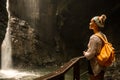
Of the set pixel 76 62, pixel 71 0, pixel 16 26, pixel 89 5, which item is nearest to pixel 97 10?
pixel 89 5

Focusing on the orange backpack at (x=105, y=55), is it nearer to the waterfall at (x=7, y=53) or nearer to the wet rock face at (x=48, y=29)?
the wet rock face at (x=48, y=29)

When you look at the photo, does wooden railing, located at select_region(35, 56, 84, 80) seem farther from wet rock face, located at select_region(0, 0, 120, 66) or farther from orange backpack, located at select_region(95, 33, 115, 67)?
wet rock face, located at select_region(0, 0, 120, 66)

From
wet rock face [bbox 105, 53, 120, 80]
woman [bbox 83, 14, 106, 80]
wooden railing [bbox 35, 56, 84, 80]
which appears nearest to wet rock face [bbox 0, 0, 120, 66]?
wet rock face [bbox 105, 53, 120, 80]

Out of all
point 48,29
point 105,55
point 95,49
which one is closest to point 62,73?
point 95,49

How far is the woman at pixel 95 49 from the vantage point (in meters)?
4.54

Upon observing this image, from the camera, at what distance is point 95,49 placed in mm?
4535

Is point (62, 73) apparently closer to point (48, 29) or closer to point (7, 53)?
point (7, 53)

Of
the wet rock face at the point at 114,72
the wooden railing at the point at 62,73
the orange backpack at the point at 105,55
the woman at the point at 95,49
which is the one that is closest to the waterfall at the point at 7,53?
the wet rock face at the point at 114,72

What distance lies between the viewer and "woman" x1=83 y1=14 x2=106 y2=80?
14.9ft

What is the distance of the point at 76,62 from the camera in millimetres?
4906

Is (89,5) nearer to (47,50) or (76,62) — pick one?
(47,50)

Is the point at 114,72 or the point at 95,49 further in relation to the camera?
the point at 114,72

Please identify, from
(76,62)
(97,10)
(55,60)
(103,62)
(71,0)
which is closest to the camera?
(103,62)

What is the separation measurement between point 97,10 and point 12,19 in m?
6.43
